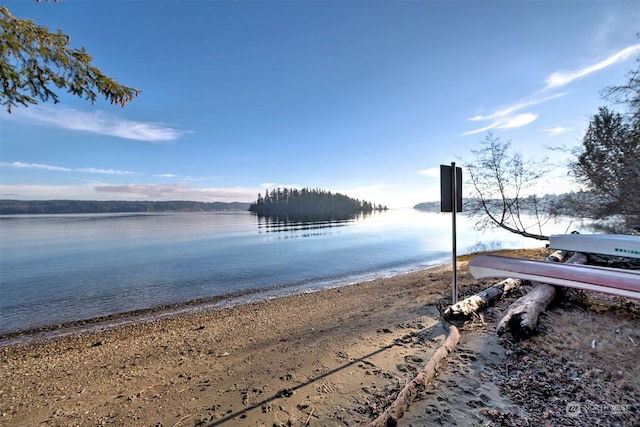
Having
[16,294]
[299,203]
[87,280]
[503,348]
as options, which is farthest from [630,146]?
[299,203]

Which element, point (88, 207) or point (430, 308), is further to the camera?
point (88, 207)

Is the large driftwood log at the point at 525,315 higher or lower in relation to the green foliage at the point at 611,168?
lower

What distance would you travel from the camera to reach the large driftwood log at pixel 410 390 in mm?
2539

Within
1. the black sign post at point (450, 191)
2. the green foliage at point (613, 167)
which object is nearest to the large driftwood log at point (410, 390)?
the black sign post at point (450, 191)

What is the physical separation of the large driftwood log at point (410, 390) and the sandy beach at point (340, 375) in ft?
0.26

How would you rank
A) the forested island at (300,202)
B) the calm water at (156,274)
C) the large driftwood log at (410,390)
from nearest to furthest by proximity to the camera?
the large driftwood log at (410,390)
the calm water at (156,274)
the forested island at (300,202)

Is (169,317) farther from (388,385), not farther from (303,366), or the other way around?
(388,385)

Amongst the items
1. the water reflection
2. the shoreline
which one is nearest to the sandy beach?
the shoreline

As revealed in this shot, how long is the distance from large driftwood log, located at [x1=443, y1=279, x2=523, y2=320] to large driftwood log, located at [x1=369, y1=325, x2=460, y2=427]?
1181mm

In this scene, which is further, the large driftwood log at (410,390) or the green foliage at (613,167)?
the green foliage at (613,167)

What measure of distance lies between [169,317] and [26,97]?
6.61 metres

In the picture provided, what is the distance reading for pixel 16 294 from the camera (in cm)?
1140

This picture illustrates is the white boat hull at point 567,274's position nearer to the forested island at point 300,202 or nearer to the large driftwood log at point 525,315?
the large driftwood log at point 525,315

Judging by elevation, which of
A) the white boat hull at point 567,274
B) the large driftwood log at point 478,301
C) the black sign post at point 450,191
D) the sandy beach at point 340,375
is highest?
the black sign post at point 450,191
